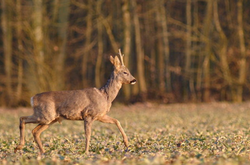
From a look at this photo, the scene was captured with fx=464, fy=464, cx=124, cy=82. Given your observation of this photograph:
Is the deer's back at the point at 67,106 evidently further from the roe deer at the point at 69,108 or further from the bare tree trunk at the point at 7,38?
the bare tree trunk at the point at 7,38

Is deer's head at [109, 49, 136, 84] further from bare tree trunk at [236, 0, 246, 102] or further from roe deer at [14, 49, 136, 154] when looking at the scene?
bare tree trunk at [236, 0, 246, 102]

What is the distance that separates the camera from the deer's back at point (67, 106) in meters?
9.12

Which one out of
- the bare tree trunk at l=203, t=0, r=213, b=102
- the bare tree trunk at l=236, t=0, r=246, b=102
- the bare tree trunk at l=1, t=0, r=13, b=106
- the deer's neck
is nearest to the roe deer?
the deer's neck

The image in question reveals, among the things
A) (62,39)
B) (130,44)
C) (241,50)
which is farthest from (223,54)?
(62,39)

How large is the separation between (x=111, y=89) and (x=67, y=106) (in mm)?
1046

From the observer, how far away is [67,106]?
9164 mm

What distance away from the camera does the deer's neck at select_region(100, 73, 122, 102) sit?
9595 mm

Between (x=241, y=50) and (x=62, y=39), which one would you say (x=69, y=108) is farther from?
(x=241, y=50)

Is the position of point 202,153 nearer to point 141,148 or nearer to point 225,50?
point 141,148

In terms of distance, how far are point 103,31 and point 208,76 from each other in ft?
33.5

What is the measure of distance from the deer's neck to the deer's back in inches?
10.6

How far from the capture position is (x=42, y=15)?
29.0 meters

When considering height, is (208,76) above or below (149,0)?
below

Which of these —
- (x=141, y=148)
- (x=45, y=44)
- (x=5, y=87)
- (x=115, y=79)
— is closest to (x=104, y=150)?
(x=141, y=148)
